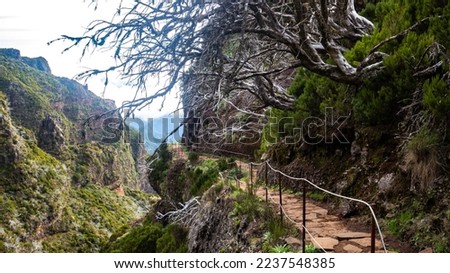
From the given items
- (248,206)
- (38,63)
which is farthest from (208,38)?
(38,63)

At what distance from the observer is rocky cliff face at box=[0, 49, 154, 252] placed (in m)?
41.1

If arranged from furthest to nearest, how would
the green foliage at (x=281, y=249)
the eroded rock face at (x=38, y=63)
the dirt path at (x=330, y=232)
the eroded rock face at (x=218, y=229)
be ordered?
the eroded rock face at (x=38, y=63) → the eroded rock face at (x=218, y=229) → the green foliage at (x=281, y=249) → the dirt path at (x=330, y=232)

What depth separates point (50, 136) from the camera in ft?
184

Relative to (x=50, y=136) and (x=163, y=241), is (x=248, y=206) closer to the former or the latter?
(x=163, y=241)

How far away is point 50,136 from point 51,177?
9.47m

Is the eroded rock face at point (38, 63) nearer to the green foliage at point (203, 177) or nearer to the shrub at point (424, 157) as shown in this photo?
the green foliage at point (203, 177)

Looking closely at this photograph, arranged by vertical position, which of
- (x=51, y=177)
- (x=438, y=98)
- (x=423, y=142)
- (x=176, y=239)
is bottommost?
(x=51, y=177)

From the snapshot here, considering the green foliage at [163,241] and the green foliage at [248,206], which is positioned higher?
the green foliage at [248,206]

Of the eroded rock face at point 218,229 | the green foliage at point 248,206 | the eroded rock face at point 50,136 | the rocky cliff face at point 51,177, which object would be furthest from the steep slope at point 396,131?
the eroded rock face at point 50,136

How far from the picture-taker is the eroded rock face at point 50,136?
5591cm

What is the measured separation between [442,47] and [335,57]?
1481 mm

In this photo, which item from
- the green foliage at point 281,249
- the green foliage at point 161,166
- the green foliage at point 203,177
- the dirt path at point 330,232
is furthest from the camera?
the green foliage at point 161,166

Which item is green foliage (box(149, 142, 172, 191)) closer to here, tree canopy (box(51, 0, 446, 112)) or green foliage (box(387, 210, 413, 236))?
tree canopy (box(51, 0, 446, 112))

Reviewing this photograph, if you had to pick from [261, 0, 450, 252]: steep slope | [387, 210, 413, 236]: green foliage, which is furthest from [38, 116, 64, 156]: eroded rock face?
[387, 210, 413, 236]: green foliage
